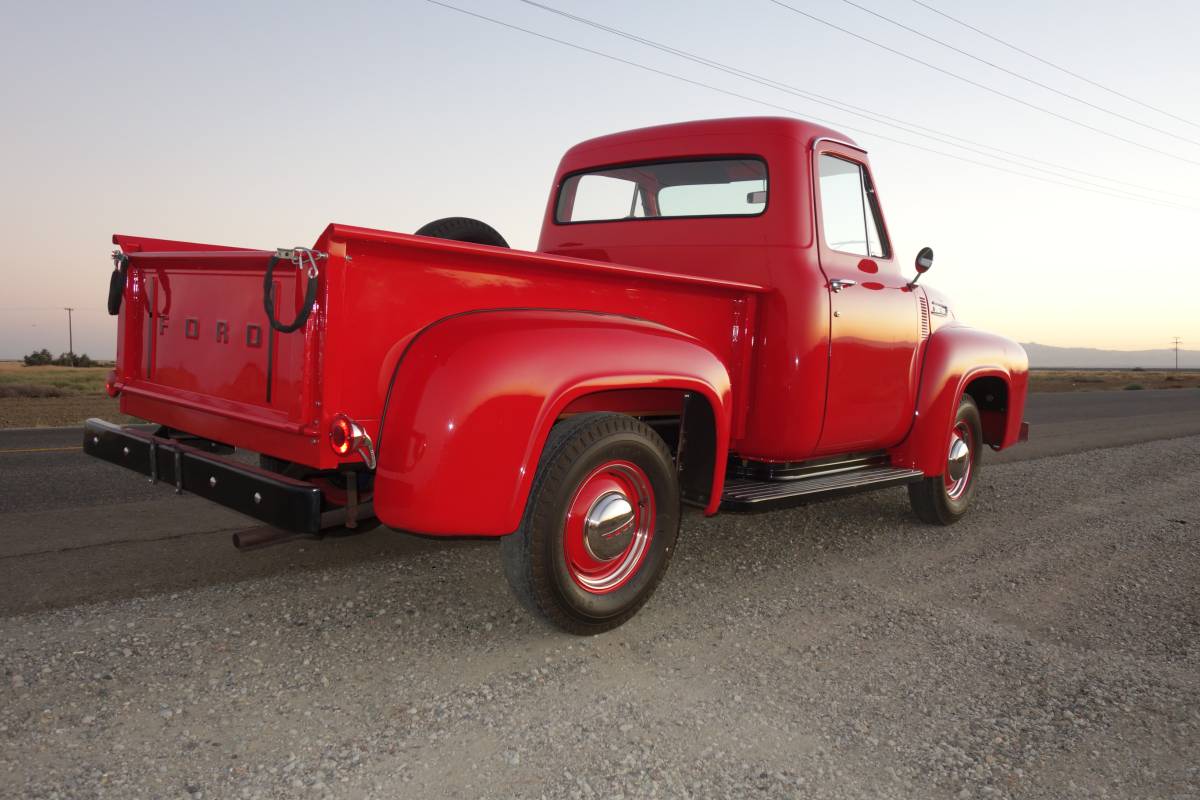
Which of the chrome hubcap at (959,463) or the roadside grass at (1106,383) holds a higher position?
the chrome hubcap at (959,463)

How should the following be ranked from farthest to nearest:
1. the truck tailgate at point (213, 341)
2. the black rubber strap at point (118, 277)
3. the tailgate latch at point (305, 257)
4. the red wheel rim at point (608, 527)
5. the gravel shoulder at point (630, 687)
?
1. the black rubber strap at point (118, 277)
2. the red wheel rim at point (608, 527)
3. the truck tailgate at point (213, 341)
4. the tailgate latch at point (305, 257)
5. the gravel shoulder at point (630, 687)

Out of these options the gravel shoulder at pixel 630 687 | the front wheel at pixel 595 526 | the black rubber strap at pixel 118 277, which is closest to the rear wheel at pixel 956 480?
the gravel shoulder at pixel 630 687

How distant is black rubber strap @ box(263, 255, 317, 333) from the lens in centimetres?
259

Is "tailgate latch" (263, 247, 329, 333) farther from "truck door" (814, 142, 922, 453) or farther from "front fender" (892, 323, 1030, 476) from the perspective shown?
"front fender" (892, 323, 1030, 476)

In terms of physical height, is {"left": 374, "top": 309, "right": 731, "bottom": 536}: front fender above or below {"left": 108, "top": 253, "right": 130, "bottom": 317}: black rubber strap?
below

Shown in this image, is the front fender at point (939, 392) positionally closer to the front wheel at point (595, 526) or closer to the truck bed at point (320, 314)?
the truck bed at point (320, 314)

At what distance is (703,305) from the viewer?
3752mm

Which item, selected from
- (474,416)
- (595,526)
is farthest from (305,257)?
(595,526)

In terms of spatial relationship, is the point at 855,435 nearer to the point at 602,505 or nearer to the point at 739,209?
the point at 739,209

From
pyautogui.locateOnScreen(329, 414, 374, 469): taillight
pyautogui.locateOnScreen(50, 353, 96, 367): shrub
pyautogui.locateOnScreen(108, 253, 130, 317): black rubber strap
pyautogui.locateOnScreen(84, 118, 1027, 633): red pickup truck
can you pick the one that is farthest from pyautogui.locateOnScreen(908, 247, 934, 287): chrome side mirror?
pyautogui.locateOnScreen(50, 353, 96, 367): shrub

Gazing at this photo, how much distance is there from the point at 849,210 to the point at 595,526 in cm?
259

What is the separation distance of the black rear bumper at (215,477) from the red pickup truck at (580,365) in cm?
1

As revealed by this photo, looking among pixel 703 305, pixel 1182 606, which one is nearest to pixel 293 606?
pixel 703 305

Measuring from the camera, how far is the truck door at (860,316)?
4.30 m
